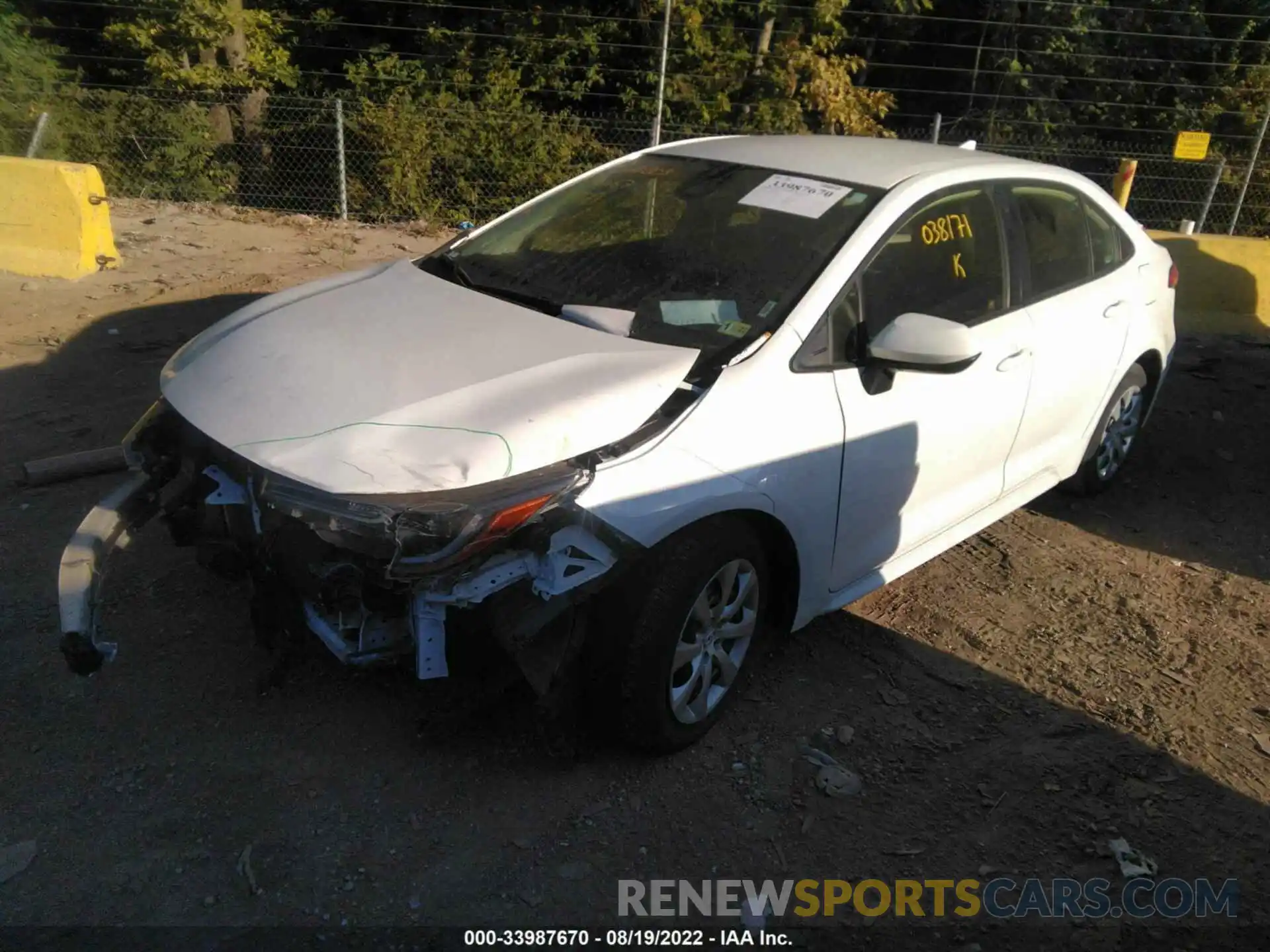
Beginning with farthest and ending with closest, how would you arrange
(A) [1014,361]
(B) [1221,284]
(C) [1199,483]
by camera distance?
(B) [1221,284] < (C) [1199,483] < (A) [1014,361]

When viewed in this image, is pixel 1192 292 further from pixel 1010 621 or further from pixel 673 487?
pixel 673 487

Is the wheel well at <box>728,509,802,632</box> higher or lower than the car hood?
lower

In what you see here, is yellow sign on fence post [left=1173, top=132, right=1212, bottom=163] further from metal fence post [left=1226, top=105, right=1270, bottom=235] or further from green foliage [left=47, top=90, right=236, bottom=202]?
green foliage [left=47, top=90, right=236, bottom=202]

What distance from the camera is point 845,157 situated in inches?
153

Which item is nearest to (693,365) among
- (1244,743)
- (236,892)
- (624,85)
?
(236,892)

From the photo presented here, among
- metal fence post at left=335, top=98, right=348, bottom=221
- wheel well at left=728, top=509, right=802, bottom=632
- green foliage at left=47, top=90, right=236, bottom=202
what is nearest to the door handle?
wheel well at left=728, top=509, right=802, bottom=632

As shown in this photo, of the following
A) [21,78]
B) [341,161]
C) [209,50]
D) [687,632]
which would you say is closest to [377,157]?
[341,161]

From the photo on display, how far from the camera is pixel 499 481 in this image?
2564 millimetres

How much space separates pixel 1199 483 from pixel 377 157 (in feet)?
29.9

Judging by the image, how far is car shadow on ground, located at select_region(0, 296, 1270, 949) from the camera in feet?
8.73

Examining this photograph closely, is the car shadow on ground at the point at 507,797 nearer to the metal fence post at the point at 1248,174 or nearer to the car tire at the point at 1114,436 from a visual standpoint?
the car tire at the point at 1114,436

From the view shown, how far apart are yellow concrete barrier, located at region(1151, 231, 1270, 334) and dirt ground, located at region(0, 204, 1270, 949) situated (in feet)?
15.2

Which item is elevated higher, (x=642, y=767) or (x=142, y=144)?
(x=142, y=144)

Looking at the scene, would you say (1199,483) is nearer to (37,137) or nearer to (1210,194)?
(1210,194)
